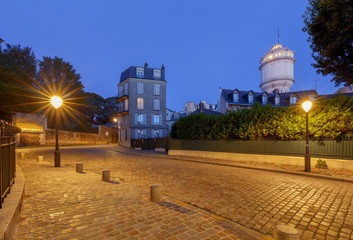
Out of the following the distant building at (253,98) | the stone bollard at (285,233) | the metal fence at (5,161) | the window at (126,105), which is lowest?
the stone bollard at (285,233)

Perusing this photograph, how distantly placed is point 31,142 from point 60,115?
11.7 metres

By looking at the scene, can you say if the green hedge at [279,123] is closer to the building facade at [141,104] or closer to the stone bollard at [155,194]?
the stone bollard at [155,194]

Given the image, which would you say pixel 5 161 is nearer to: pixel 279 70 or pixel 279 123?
pixel 279 123

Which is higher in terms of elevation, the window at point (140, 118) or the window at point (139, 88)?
the window at point (139, 88)

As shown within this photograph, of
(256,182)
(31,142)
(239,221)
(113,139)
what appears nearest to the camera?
(239,221)

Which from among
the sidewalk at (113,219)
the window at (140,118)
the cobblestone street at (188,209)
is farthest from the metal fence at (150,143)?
the sidewalk at (113,219)

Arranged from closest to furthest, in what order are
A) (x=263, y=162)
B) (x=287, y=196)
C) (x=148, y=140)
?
(x=287, y=196), (x=263, y=162), (x=148, y=140)

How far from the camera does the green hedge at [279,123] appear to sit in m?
10.2

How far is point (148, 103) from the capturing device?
117 ft

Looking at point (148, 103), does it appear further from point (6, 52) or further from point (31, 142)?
point (6, 52)

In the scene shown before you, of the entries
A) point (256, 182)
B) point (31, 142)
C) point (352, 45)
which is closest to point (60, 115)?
point (31, 142)

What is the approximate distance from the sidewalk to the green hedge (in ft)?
33.3

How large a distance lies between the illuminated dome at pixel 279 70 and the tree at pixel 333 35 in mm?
50952

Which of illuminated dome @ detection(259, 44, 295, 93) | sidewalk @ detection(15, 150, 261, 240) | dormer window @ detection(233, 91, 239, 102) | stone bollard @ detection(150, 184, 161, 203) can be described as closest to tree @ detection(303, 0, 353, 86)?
sidewalk @ detection(15, 150, 261, 240)
